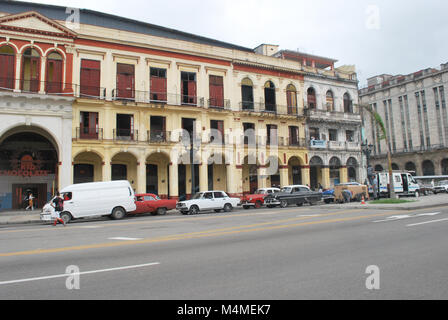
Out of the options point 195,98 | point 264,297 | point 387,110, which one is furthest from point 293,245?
point 387,110

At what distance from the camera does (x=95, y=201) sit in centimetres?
2022

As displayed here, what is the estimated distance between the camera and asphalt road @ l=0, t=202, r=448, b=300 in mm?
4723

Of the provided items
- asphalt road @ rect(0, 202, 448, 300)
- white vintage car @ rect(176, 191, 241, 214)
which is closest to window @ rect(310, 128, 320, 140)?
white vintage car @ rect(176, 191, 241, 214)

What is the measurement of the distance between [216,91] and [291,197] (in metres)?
13.4

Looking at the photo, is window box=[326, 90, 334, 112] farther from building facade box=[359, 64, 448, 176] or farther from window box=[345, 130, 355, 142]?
building facade box=[359, 64, 448, 176]

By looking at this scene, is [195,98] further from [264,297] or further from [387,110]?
[387,110]

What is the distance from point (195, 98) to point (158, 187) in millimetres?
9148

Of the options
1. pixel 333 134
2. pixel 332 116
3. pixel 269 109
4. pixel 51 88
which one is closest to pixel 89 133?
pixel 51 88

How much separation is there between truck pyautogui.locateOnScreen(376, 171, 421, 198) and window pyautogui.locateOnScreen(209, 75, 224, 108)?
16.4 meters

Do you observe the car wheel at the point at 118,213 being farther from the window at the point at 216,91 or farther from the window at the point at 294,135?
the window at the point at 294,135

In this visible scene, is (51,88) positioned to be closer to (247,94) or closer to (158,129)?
(158,129)

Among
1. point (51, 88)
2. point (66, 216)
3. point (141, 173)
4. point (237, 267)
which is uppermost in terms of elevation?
point (51, 88)

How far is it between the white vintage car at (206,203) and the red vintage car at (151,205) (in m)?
0.94

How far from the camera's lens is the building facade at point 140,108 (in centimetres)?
2617
